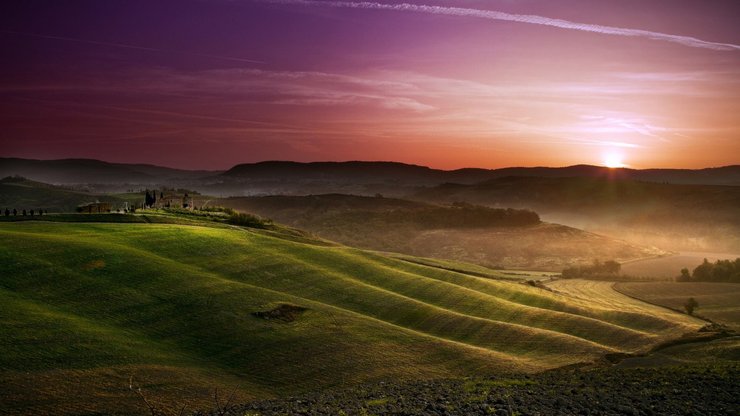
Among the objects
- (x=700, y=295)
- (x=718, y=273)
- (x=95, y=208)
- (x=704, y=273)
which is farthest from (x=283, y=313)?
(x=704, y=273)

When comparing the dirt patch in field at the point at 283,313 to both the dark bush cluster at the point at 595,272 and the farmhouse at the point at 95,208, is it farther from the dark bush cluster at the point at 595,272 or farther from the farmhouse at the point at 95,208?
the dark bush cluster at the point at 595,272

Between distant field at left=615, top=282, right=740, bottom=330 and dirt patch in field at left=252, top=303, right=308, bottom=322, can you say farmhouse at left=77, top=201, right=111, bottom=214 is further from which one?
distant field at left=615, top=282, right=740, bottom=330

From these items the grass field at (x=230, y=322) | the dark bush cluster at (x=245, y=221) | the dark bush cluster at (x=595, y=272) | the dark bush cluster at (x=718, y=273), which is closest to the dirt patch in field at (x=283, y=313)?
the grass field at (x=230, y=322)

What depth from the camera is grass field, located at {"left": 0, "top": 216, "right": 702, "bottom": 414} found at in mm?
36344

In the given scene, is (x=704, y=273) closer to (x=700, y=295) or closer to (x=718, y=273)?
(x=718, y=273)

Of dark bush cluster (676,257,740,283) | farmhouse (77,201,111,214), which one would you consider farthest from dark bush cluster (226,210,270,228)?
dark bush cluster (676,257,740,283)

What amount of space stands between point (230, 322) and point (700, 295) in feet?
365

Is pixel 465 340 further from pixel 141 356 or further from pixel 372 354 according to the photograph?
pixel 141 356

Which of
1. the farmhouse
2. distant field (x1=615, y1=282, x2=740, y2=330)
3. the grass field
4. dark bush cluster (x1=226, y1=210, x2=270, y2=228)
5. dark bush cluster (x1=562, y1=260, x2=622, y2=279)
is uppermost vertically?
the farmhouse

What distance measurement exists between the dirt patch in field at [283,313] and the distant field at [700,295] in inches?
2919

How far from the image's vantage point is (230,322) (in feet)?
158

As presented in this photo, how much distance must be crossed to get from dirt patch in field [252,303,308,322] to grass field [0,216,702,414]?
47 cm

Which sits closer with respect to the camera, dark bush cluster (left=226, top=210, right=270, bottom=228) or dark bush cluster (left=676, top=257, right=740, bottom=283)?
dark bush cluster (left=226, top=210, right=270, bottom=228)

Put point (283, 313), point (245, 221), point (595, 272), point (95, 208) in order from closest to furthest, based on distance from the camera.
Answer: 1. point (283, 313)
2. point (95, 208)
3. point (245, 221)
4. point (595, 272)
